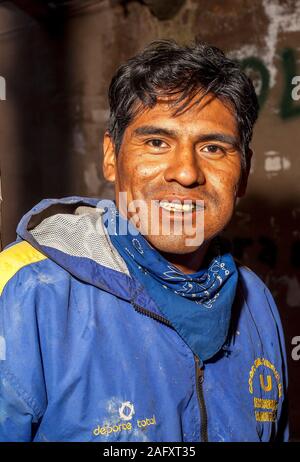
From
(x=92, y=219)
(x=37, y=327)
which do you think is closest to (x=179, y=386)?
(x=37, y=327)

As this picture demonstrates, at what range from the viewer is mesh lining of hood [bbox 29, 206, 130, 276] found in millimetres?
1598

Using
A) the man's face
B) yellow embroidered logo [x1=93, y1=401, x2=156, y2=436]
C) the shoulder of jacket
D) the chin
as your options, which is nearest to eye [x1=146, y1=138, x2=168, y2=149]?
the man's face

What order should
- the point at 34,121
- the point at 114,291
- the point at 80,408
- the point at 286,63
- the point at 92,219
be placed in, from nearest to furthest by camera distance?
1. the point at 80,408
2. the point at 114,291
3. the point at 92,219
4. the point at 286,63
5. the point at 34,121

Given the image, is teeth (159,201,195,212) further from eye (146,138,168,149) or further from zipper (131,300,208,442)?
zipper (131,300,208,442)

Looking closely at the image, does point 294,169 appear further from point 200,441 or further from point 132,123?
point 200,441

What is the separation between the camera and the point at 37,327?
4.86 ft

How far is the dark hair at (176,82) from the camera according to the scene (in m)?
1.73

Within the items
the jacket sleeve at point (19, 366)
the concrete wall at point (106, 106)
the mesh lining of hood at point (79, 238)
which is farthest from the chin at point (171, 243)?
the concrete wall at point (106, 106)

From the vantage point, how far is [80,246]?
162cm

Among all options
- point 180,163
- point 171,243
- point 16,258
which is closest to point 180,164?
point 180,163

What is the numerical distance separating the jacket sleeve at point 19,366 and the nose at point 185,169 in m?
0.48

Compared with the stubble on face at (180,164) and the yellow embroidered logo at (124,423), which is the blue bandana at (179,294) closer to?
the stubble on face at (180,164)
